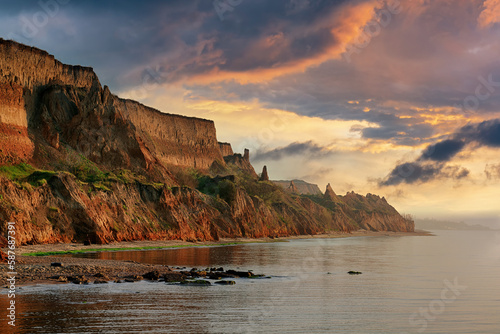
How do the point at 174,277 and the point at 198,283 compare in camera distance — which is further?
the point at 174,277

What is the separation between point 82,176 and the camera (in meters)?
86.7

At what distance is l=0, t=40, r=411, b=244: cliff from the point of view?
66.4m

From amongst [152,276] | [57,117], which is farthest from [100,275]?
[57,117]

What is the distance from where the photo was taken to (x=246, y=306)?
26531mm

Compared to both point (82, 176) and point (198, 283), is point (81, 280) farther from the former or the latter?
point (82, 176)

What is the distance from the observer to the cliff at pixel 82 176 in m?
66.4

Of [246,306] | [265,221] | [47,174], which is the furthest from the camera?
[265,221]

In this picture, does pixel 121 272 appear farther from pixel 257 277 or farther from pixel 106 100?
pixel 106 100

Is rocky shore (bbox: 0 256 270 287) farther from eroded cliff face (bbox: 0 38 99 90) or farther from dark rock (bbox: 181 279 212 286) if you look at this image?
eroded cliff face (bbox: 0 38 99 90)

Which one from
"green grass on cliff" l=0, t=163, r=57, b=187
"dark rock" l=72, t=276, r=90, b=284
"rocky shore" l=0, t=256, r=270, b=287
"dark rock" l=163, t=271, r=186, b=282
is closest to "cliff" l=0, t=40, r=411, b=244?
"green grass on cliff" l=0, t=163, r=57, b=187

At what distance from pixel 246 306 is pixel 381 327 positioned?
7364mm

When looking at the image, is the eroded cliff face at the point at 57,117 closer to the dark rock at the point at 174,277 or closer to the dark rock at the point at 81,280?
the dark rock at the point at 81,280

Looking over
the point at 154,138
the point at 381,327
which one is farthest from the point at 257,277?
the point at 154,138

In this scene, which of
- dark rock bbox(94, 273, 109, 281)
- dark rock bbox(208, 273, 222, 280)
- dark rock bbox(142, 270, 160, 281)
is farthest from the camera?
dark rock bbox(208, 273, 222, 280)
